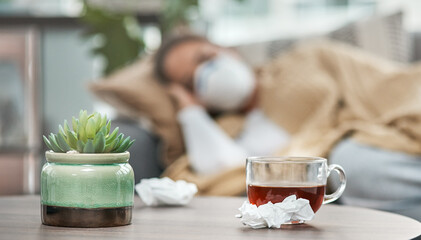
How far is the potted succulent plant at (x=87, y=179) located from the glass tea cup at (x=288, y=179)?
0.17 meters

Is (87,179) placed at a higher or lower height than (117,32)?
lower

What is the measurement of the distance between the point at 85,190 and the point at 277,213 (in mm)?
240

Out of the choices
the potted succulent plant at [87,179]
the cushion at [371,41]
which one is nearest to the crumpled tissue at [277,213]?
the potted succulent plant at [87,179]

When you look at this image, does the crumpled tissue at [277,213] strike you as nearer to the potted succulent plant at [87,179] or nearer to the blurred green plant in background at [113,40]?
the potted succulent plant at [87,179]

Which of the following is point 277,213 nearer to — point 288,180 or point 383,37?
point 288,180

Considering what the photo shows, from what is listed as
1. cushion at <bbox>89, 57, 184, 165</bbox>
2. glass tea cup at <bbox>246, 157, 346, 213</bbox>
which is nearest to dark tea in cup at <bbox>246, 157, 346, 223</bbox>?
glass tea cup at <bbox>246, 157, 346, 213</bbox>

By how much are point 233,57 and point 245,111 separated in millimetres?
187

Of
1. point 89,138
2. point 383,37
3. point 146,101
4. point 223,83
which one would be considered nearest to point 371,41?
point 383,37

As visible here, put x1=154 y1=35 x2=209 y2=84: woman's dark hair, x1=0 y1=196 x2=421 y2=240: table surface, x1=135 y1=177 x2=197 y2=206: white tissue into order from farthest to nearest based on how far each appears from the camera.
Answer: x1=154 y1=35 x2=209 y2=84: woman's dark hair < x1=135 y1=177 x2=197 y2=206: white tissue < x1=0 y1=196 x2=421 y2=240: table surface

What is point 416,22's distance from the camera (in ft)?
11.9

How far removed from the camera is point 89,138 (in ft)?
2.74

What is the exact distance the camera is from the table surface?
0.77 meters

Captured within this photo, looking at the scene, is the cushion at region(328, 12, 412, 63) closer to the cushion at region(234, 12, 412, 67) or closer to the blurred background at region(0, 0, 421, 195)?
the cushion at region(234, 12, 412, 67)

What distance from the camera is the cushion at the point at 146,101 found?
6.88ft
